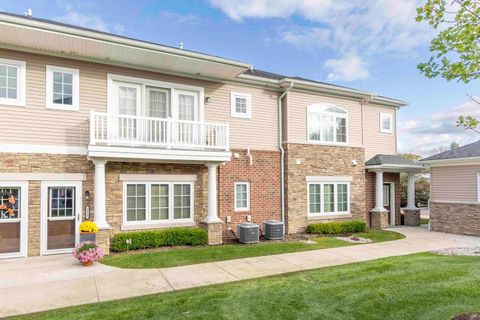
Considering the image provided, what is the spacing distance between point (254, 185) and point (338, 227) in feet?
13.7

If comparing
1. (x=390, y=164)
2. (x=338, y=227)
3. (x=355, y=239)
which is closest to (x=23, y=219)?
(x=355, y=239)

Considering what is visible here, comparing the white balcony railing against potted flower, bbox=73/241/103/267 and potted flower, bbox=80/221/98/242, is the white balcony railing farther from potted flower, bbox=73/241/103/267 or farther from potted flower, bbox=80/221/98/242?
potted flower, bbox=73/241/103/267

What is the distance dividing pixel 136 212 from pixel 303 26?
1327 centimetres

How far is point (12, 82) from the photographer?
9.19m

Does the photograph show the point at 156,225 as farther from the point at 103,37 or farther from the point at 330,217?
the point at 330,217

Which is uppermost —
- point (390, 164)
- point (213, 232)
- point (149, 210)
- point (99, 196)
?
point (390, 164)

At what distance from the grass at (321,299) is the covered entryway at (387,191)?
26.4 feet

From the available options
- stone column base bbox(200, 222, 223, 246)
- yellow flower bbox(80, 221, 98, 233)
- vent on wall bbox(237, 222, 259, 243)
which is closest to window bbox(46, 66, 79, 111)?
yellow flower bbox(80, 221, 98, 233)

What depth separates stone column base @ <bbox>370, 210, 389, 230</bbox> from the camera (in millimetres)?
15125

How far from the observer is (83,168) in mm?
9891

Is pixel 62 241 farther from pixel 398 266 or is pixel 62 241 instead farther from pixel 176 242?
pixel 398 266

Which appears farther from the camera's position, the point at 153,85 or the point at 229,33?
the point at 229,33

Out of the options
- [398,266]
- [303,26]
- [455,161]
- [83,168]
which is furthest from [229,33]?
[398,266]

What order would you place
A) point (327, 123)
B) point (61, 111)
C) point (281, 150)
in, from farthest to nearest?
point (327, 123) < point (281, 150) < point (61, 111)
